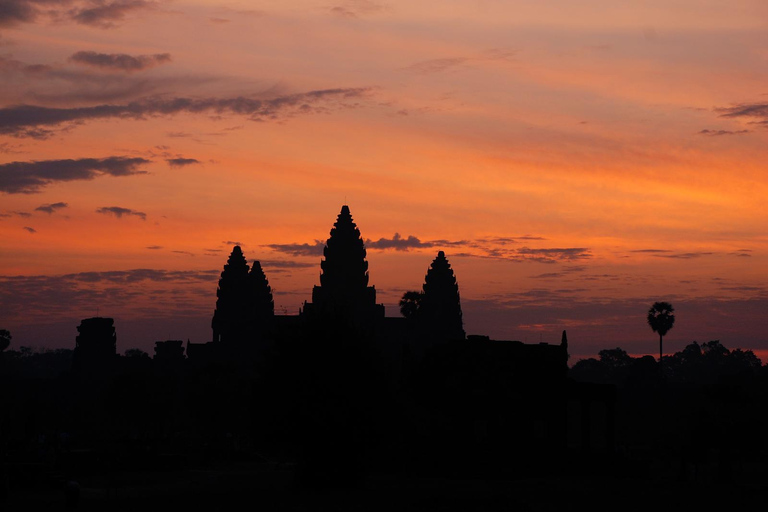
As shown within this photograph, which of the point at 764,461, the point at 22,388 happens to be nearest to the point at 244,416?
the point at 764,461

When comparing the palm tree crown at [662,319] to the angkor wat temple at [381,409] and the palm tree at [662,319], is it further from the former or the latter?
the angkor wat temple at [381,409]

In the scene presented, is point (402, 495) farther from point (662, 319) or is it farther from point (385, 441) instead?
point (662, 319)

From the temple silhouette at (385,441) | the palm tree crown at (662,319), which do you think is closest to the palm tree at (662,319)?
the palm tree crown at (662,319)

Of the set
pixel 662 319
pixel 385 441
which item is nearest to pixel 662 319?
pixel 662 319

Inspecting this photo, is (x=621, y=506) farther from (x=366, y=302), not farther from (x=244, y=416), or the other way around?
(x=366, y=302)

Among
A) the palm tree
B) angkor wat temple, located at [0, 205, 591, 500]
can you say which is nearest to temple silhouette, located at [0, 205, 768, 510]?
angkor wat temple, located at [0, 205, 591, 500]

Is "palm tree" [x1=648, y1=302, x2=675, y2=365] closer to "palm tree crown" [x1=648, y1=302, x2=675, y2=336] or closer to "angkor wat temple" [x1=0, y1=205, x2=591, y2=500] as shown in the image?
"palm tree crown" [x1=648, y1=302, x2=675, y2=336]

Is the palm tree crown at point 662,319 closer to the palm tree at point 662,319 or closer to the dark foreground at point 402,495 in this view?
the palm tree at point 662,319

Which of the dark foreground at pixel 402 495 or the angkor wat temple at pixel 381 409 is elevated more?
the angkor wat temple at pixel 381 409

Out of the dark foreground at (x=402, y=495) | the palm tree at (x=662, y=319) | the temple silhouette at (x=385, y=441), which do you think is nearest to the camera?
the dark foreground at (x=402, y=495)

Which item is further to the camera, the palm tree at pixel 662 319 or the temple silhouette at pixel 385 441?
the palm tree at pixel 662 319

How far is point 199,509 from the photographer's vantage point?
41500 millimetres

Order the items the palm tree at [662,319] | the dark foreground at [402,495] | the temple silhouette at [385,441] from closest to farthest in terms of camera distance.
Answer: the dark foreground at [402,495], the temple silhouette at [385,441], the palm tree at [662,319]

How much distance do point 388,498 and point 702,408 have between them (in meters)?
45.6
